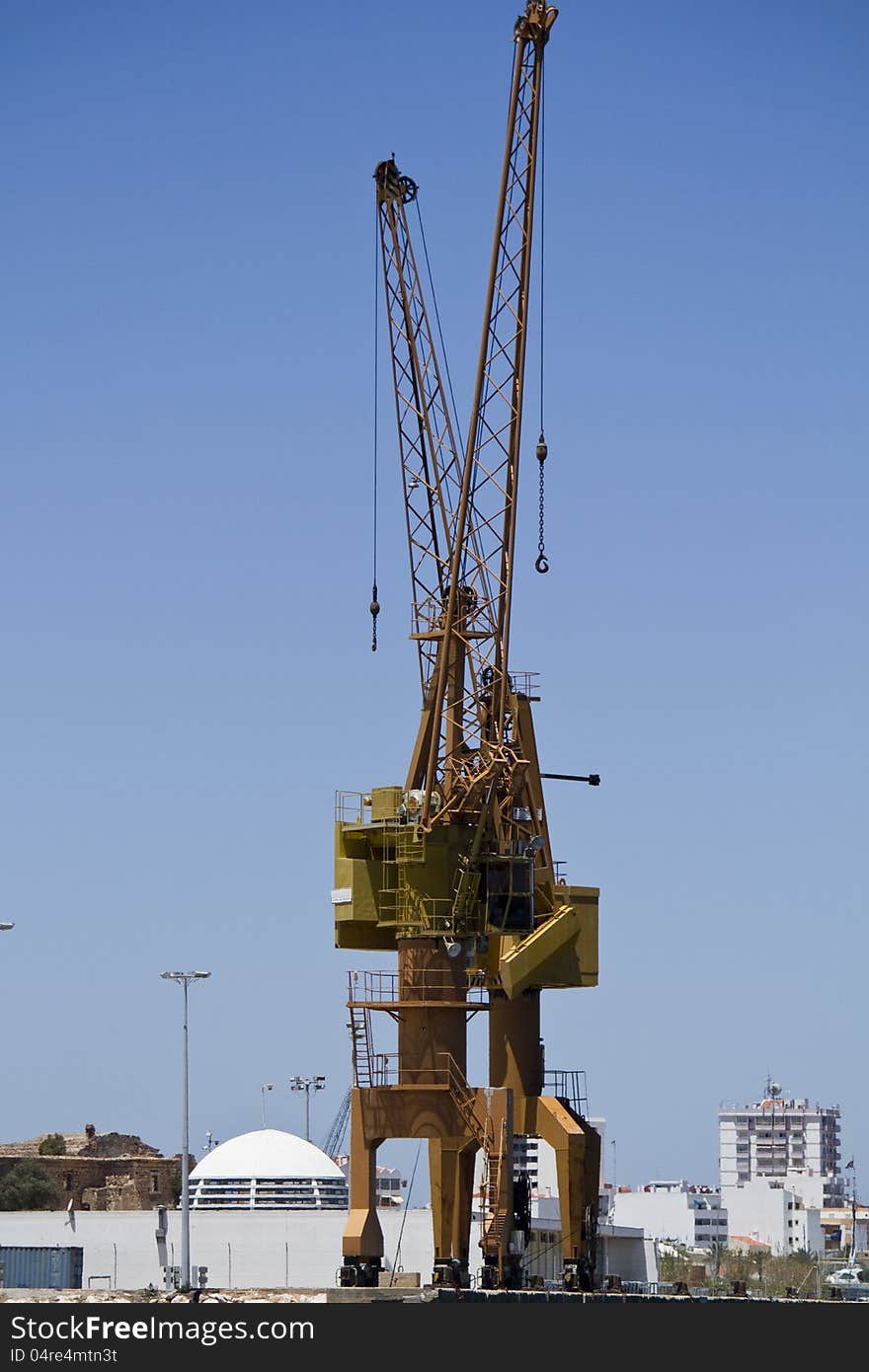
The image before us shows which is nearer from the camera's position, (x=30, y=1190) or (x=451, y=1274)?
(x=451, y=1274)

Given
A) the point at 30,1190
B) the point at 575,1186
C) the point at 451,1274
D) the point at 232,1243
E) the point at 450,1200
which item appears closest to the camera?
the point at 451,1274

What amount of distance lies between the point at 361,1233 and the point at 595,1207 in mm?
8283

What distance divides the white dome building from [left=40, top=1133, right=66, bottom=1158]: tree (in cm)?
1826

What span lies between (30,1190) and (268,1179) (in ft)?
55.2

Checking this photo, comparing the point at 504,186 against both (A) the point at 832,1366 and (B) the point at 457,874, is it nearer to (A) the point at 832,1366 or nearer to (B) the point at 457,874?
(B) the point at 457,874

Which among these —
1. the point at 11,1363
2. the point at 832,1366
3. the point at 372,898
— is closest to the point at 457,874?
the point at 372,898

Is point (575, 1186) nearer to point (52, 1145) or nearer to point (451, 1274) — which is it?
point (451, 1274)

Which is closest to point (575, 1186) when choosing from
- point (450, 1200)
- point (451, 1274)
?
point (450, 1200)

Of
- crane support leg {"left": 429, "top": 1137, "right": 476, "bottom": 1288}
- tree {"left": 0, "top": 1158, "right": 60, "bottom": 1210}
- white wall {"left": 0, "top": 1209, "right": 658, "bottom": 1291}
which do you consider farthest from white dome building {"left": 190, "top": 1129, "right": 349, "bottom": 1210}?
crane support leg {"left": 429, "top": 1137, "right": 476, "bottom": 1288}

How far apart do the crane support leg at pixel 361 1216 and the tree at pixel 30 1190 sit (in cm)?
4190

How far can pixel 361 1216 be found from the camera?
239 ft

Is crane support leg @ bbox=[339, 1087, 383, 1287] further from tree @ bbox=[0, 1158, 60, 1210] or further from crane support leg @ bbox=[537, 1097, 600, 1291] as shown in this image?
tree @ bbox=[0, 1158, 60, 1210]

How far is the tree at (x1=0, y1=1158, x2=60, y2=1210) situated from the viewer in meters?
112

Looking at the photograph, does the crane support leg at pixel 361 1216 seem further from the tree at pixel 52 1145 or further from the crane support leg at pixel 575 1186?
the tree at pixel 52 1145
